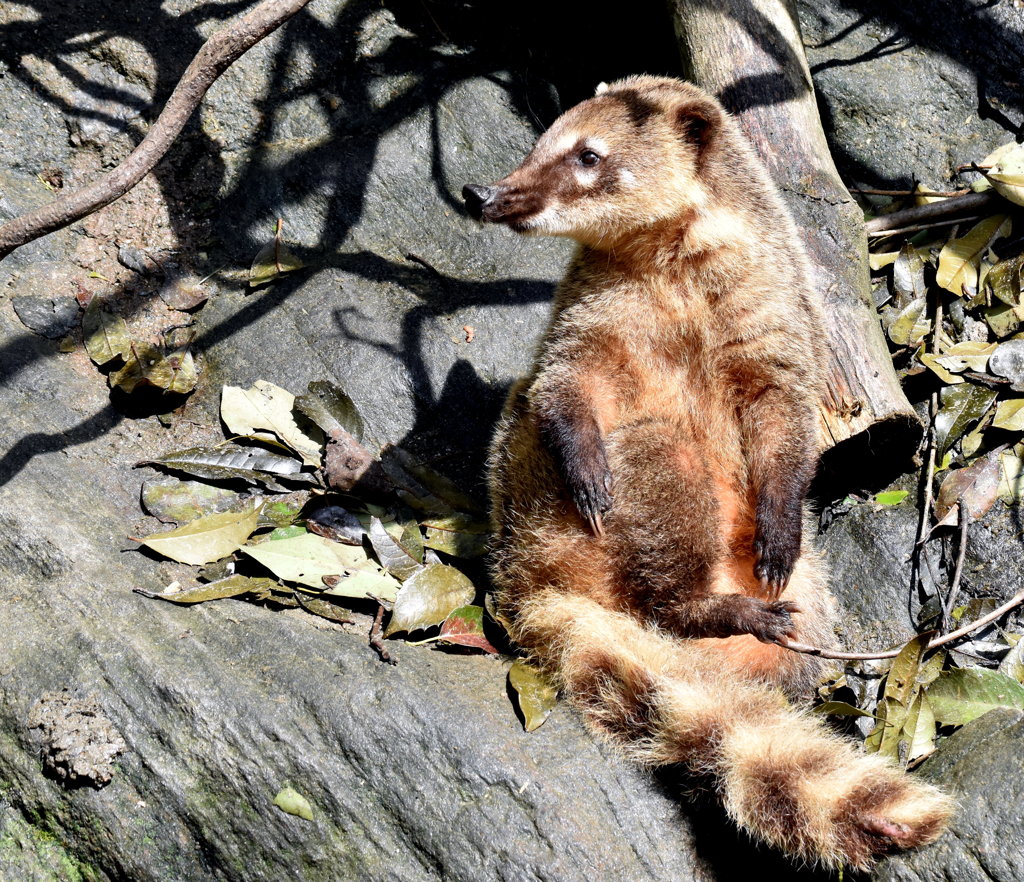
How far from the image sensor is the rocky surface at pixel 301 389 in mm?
3008

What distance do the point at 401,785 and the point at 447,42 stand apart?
15.5ft

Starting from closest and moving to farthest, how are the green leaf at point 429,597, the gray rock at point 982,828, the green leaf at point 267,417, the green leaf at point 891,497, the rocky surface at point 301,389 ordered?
1. the gray rock at point 982,828
2. the rocky surface at point 301,389
3. the green leaf at point 429,597
4. the green leaf at point 267,417
5. the green leaf at point 891,497

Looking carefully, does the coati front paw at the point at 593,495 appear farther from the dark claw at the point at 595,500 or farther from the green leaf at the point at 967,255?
the green leaf at the point at 967,255

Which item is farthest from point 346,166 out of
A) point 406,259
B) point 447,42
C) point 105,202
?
point 105,202

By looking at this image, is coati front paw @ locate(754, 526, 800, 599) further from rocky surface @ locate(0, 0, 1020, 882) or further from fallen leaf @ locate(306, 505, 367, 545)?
fallen leaf @ locate(306, 505, 367, 545)

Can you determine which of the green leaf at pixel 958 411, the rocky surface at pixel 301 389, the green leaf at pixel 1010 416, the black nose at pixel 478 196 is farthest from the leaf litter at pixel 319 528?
the green leaf at pixel 1010 416

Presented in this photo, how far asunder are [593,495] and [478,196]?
1.41m

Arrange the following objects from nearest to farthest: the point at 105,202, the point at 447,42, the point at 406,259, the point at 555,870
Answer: the point at 555,870 → the point at 105,202 → the point at 406,259 → the point at 447,42

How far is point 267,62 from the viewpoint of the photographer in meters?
5.47

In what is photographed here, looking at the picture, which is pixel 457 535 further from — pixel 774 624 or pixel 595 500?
pixel 774 624

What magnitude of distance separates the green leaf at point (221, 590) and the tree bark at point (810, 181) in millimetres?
2625

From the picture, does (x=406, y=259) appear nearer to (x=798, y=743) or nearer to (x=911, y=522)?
(x=911, y=522)

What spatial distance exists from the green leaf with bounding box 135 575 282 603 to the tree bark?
2625 millimetres

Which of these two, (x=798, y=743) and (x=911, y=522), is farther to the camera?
(x=911, y=522)
